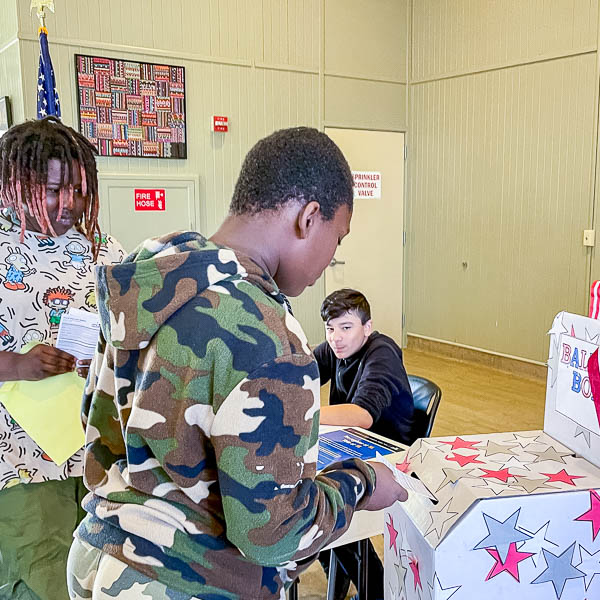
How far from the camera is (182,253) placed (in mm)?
845

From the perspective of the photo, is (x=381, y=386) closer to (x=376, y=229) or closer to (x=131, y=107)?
(x=131, y=107)

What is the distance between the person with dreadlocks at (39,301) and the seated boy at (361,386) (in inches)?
33.2

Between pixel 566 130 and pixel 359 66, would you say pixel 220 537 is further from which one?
pixel 359 66

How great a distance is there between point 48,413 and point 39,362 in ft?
0.48

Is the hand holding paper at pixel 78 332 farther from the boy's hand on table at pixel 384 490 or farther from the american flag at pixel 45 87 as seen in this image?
the american flag at pixel 45 87

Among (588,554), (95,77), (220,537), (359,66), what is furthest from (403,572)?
(359,66)

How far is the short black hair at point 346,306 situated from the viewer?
233 cm

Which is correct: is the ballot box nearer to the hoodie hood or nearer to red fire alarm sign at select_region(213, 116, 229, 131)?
the hoodie hood

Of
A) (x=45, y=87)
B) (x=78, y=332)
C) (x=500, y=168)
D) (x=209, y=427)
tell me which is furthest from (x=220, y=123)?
(x=209, y=427)

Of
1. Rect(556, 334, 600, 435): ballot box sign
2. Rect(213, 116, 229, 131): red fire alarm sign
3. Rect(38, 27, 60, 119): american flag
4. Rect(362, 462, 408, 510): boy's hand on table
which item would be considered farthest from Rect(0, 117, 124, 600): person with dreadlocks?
Rect(213, 116, 229, 131): red fire alarm sign

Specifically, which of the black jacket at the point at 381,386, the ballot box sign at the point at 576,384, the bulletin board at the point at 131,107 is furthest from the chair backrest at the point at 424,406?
the bulletin board at the point at 131,107

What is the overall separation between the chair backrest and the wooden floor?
1.71 m

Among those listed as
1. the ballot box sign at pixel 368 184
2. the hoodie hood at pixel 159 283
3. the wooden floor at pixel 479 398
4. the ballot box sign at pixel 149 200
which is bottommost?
the wooden floor at pixel 479 398

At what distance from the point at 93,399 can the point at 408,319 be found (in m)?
5.69
